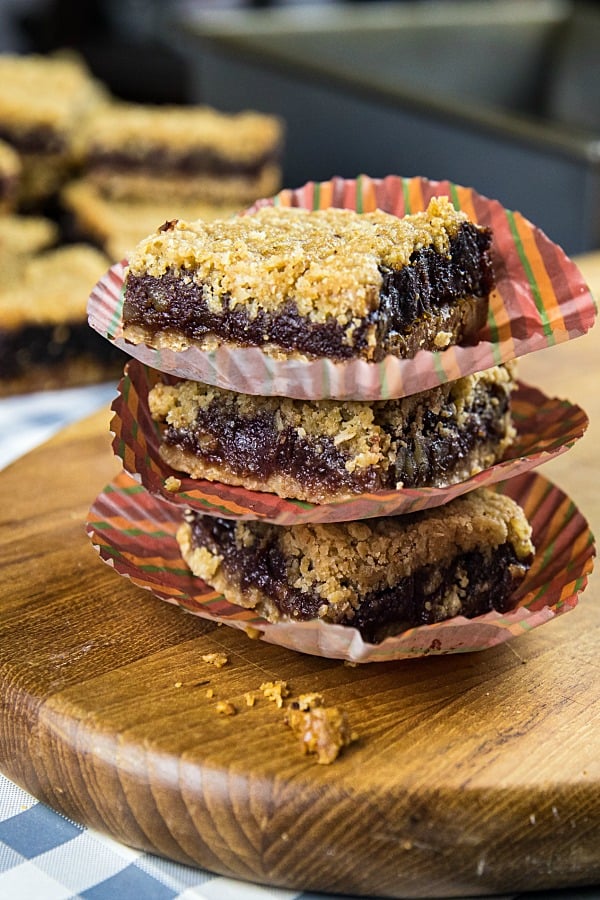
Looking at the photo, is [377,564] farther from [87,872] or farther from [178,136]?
[178,136]

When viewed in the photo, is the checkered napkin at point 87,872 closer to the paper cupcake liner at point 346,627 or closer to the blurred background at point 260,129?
the paper cupcake liner at point 346,627

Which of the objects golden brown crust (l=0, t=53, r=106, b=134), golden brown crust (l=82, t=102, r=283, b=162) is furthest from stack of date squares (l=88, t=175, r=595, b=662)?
golden brown crust (l=0, t=53, r=106, b=134)

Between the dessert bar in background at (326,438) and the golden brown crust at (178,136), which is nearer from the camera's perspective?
the dessert bar in background at (326,438)

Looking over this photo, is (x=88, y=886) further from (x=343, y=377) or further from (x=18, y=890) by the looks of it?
(x=343, y=377)

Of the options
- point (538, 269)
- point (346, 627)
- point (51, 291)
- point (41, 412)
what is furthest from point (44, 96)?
point (346, 627)

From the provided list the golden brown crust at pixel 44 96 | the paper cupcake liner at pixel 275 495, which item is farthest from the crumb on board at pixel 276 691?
the golden brown crust at pixel 44 96

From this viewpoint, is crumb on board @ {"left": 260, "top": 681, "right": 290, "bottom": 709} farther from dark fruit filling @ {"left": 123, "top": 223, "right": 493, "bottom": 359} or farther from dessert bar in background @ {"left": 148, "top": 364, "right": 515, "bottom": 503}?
dark fruit filling @ {"left": 123, "top": 223, "right": 493, "bottom": 359}

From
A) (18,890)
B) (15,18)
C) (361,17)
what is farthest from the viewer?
(15,18)

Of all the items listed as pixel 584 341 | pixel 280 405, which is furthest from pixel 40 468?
pixel 584 341
